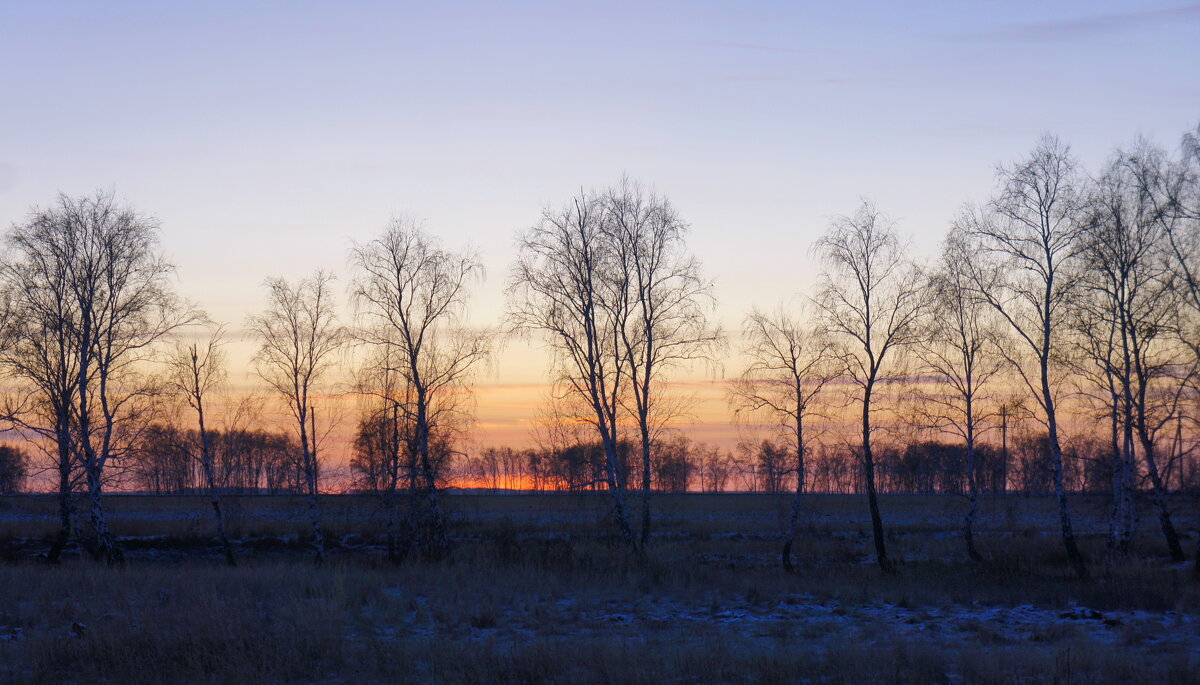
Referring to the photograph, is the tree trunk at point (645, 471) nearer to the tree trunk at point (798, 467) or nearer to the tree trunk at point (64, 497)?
the tree trunk at point (798, 467)

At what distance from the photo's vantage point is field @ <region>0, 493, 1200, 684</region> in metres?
11.3

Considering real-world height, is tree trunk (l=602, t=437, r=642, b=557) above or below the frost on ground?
above

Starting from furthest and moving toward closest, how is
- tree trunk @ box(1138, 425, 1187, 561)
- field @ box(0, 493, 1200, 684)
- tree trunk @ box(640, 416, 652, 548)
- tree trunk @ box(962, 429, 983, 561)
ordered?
tree trunk @ box(962, 429, 983, 561), tree trunk @ box(640, 416, 652, 548), tree trunk @ box(1138, 425, 1187, 561), field @ box(0, 493, 1200, 684)

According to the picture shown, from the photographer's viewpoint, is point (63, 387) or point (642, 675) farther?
point (63, 387)

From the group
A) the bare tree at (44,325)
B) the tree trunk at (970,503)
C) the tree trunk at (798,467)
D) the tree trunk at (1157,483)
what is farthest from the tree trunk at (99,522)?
the tree trunk at (1157,483)

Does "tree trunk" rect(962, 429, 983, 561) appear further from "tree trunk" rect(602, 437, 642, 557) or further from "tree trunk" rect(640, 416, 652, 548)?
"tree trunk" rect(602, 437, 642, 557)

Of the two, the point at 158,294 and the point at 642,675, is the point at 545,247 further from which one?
the point at 642,675

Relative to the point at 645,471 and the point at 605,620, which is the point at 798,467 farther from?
the point at 605,620

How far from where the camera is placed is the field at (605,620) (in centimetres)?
1133

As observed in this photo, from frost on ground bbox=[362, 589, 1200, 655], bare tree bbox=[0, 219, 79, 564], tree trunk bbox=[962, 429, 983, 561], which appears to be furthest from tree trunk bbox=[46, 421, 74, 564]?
Result: tree trunk bbox=[962, 429, 983, 561]

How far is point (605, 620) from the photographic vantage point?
16125 millimetres

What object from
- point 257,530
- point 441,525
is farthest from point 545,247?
point 257,530

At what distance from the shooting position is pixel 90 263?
2805 cm

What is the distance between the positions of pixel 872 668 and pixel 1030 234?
19.7 metres
